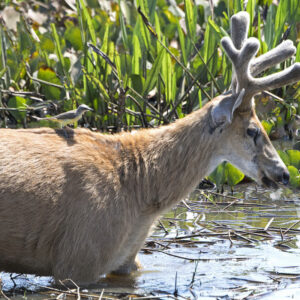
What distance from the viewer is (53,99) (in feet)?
31.1

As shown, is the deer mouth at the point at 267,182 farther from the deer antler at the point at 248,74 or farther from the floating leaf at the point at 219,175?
the floating leaf at the point at 219,175

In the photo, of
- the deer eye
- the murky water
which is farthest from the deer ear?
the murky water

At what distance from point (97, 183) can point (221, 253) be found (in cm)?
158

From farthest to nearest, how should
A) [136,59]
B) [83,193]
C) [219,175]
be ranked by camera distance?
[136,59]
[219,175]
[83,193]

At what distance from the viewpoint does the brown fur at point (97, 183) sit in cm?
516

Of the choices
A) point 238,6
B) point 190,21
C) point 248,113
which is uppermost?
point 238,6

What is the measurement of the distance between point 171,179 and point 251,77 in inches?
37.9

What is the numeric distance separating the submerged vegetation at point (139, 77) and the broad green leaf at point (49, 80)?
0.01 metres

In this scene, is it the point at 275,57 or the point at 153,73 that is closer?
the point at 275,57

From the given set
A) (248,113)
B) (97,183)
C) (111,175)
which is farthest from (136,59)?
(97,183)

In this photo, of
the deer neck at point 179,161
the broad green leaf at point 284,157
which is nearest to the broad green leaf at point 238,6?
the broad green leaf at point 284,157

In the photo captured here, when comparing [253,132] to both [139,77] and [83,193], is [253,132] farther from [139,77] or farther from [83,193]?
[139,77]

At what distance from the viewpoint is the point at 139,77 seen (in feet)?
28.4

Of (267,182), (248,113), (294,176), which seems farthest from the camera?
(294,176)
